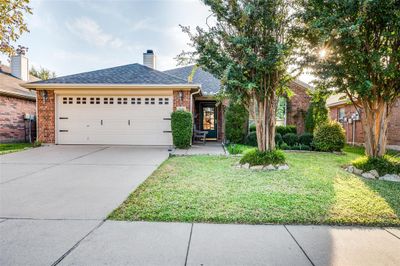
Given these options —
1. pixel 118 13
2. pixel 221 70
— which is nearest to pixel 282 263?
pixel 221 70

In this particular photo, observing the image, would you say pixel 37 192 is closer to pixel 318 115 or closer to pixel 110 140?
pixel 110 140

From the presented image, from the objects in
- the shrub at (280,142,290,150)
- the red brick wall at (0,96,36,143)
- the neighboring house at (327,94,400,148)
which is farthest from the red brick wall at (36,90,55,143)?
the neighboring house at (327,94,400,148)

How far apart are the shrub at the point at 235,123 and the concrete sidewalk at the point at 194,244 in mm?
8762

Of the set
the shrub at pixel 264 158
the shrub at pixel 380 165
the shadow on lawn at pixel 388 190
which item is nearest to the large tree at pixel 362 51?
the shrub at pixel 380 165

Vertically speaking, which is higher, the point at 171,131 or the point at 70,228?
the point at 171,131

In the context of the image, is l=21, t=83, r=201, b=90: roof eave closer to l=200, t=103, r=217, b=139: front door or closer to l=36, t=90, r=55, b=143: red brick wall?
l=36, t=90, r=55, b=143: red brick wall

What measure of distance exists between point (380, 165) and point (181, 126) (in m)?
6.46

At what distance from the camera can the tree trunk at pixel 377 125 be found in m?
5.65

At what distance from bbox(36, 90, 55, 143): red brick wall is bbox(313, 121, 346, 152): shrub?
38.5 ft

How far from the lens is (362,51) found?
206 inches

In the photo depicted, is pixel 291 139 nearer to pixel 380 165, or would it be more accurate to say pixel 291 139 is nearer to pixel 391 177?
pixel 380 165

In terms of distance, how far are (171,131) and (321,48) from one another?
258 inches

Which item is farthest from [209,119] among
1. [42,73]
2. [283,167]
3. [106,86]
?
[42,73]

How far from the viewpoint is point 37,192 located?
388cm
